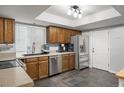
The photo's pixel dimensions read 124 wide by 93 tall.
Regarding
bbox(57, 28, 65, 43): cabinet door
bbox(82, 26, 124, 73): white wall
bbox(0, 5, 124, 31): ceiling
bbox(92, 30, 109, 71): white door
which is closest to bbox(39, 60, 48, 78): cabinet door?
bbox(57, 28, 65, 43): cabinet door

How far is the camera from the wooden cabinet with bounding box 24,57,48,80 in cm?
326

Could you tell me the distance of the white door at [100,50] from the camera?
15.1 ft

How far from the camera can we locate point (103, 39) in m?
4.71

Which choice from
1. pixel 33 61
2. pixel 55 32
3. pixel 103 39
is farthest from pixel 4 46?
pixel 103 39

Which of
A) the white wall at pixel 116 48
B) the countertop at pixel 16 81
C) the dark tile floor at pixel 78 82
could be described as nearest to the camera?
the countertop at pixel 16 81

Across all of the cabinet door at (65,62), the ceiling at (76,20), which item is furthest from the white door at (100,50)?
the cabinet door at (65,62)

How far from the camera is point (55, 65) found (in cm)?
404

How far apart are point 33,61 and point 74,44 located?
7.73 ft

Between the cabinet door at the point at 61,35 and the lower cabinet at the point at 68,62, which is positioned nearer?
the lower cabinet at the point at 68,62

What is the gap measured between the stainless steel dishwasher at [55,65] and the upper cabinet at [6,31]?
1.60m

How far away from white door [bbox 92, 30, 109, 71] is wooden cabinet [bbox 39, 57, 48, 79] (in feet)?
8.90

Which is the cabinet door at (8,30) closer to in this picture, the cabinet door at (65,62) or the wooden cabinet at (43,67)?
the wooden cabinet at (43,67)

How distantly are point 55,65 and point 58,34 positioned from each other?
1438mm
